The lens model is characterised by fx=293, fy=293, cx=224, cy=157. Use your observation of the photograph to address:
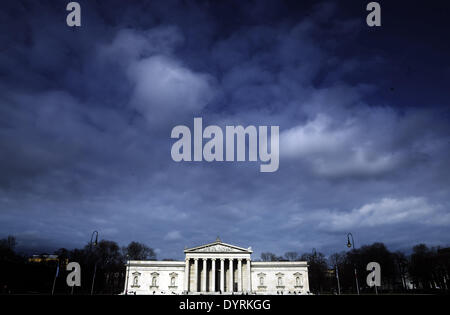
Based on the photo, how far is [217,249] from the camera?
268 ft

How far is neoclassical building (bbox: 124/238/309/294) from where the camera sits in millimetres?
80000

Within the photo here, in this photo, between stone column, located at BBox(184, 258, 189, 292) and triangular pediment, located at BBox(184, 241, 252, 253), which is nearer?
stone column, located at BBox(184, 258, 189, 292)

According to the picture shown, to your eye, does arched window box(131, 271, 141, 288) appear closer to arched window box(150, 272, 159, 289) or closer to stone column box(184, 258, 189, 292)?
arched window box(150, 272, 159, 289)

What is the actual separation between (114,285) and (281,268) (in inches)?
→ 2478

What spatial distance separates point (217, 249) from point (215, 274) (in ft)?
23.6

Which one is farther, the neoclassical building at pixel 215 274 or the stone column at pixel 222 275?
the neoclassical building at pixel 215 274

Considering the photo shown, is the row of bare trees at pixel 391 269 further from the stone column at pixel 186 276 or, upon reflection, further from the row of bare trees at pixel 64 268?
the row of bare trees at pixel 64 268

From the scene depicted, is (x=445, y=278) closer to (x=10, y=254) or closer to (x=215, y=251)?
(x=215, y=251)

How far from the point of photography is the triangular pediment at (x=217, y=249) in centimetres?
8119

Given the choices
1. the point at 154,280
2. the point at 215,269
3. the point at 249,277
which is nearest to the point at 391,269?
the point at 249,277

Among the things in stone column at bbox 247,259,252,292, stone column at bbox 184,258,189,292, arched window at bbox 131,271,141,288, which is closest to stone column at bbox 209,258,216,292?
stone column at bbox 184,258,189,292

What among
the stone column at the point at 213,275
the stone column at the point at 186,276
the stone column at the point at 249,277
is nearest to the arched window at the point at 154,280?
the stone column at the point at 186,276
